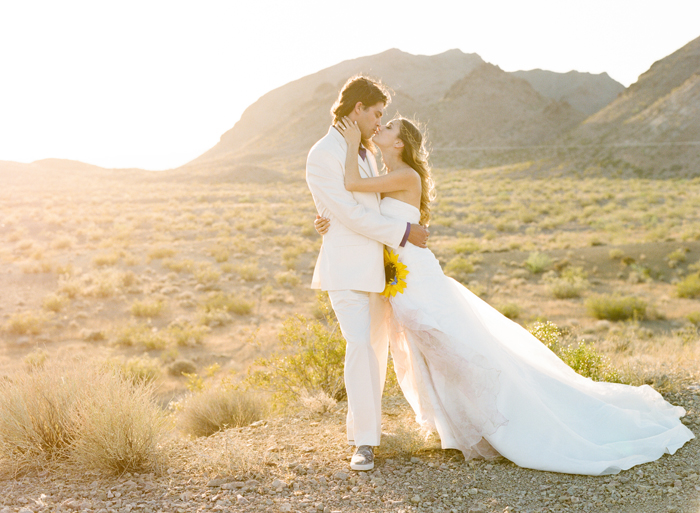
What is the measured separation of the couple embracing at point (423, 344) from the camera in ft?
12.1

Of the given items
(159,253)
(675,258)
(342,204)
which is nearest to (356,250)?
(342,204)

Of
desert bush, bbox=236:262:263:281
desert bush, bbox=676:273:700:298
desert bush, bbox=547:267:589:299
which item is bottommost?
desert bush, bbox=676:273:700:298

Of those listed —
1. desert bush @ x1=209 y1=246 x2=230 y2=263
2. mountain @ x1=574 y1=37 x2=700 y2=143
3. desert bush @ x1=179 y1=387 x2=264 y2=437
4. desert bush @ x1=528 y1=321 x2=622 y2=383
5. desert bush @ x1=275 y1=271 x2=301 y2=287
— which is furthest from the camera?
mountain @ x1=574 y1=37 x2=700 y2=143

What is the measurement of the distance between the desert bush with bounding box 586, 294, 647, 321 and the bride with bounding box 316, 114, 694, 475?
9689 millimetres

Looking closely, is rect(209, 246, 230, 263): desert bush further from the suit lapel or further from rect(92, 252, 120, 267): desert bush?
the suit lapel

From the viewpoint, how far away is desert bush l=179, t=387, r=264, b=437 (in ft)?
17.5

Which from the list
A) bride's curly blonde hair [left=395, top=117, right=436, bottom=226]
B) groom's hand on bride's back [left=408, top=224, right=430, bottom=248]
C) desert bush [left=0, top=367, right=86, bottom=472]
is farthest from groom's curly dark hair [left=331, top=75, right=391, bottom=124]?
desert bush [left=0, top=367, right=86, bottom=472]

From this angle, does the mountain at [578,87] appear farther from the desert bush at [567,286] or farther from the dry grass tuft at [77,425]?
the dry grass tuft at [77,425]

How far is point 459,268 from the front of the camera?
56.7ft

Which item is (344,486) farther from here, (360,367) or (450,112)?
(450,112)

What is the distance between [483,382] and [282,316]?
9.62 m

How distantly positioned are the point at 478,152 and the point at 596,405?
66.5 m

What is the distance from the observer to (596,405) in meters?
4.05

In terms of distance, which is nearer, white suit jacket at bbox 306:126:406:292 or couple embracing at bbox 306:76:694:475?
couple embracing at bbox 306:76:694:475
